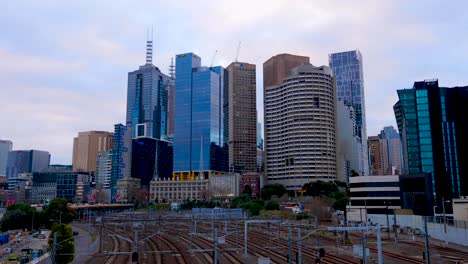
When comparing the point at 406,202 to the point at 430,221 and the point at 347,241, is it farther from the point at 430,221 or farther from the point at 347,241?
the point at 347,241

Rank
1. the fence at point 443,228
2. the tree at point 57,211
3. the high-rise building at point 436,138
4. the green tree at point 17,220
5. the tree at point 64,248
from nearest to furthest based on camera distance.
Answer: the tree at point 64,248 → the fence at point 443,228 → the green tree at point 17,220 → the tree at point 57,211 → the high-rise building at point 436,138

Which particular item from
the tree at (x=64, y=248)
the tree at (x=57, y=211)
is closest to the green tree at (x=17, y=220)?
the tree at (x=57, y=211)

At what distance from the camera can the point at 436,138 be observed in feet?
491

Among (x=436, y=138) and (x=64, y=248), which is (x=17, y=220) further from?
(x=436, y=138)

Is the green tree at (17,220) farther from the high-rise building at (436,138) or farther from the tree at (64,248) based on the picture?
the high-rise building at (436,138)

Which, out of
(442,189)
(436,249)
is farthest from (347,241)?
(442,189)

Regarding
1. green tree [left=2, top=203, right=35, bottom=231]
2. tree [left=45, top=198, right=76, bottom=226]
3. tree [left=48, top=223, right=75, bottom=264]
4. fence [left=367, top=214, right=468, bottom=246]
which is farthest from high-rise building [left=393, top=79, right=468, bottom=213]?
green tree [left=2, top=203, right=35, bottom=231]

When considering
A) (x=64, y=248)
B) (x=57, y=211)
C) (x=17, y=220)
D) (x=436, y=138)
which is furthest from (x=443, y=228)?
(x=17, y=220)

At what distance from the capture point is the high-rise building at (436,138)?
146000 mm

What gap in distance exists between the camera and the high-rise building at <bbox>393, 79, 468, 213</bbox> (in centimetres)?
14600

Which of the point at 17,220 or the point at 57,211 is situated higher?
the point at 57,211

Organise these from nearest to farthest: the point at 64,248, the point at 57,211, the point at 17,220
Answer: the point at 64,248, the point at 17,220, the point at 57,211

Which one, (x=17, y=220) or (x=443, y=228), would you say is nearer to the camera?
(x=443, y=228)

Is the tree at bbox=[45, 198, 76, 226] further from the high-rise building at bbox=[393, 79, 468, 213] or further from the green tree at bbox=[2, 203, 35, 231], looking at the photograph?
the high-rise building at bbox=[393, 79, 468, 213]
